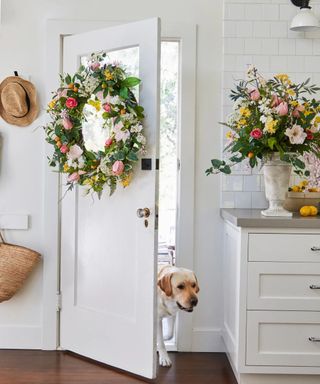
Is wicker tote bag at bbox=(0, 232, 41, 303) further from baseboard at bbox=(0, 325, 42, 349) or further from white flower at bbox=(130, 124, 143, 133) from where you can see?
white flower at bbox=(130, 124, 143, 133)

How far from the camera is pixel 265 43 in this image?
364cm

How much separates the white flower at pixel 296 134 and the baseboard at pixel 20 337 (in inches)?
80.4

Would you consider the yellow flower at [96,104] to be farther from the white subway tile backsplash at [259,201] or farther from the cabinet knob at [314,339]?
the cabinet knob at [314,339]

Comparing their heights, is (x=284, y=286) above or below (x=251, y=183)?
below

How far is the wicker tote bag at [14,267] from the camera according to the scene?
354 cm

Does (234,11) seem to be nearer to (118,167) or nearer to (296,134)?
(296,134)

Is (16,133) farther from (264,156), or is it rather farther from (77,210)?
(264,156)

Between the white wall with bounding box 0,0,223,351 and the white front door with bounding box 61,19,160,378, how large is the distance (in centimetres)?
23

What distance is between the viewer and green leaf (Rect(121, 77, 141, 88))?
3145 millimetres

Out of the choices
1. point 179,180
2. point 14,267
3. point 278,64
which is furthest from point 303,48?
point 14,267

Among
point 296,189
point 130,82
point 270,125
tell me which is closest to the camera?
point 270,125

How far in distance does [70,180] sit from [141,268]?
2.18 feet

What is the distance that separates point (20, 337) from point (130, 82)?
1.84 metres

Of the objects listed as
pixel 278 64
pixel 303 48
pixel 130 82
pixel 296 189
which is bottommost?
pixel 296 189
